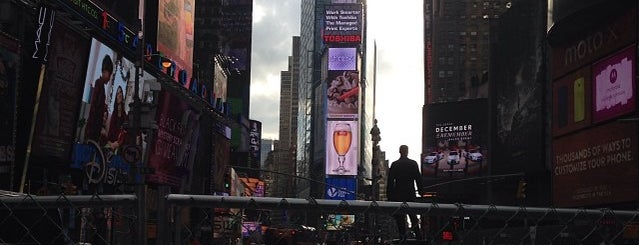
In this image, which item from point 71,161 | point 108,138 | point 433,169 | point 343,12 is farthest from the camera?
point 343,12

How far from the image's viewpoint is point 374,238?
5340 millimetres

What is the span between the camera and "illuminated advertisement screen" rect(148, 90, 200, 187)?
133ft

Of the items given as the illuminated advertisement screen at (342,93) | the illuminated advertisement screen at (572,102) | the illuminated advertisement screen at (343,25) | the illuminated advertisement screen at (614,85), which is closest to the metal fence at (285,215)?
the illuminated advertisement screen at (614,85)

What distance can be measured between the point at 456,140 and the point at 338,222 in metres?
85.4

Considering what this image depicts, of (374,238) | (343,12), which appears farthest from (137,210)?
(343,12)

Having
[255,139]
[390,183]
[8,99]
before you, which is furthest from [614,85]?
[255,139]

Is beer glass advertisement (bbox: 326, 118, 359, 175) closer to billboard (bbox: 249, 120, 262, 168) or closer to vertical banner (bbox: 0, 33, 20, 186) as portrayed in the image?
billboard (bbox: 249, 120, 262, 168)

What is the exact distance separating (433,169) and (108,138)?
203ft

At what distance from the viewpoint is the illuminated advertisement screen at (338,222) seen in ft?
15.7

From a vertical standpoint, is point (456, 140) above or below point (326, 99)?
below

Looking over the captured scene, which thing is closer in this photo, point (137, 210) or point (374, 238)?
point (137, 210)

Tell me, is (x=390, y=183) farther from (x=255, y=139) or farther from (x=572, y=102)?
(x=255, y=139)

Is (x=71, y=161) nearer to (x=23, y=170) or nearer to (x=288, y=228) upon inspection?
(x=23, y=170)

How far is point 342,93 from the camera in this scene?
446ft
